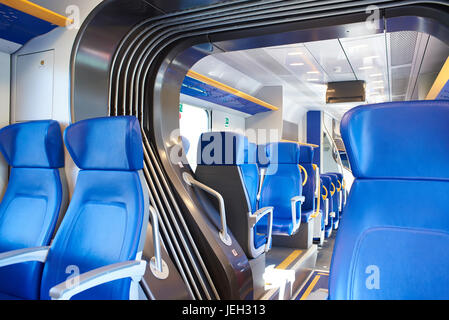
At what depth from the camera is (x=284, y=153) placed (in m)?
4.44

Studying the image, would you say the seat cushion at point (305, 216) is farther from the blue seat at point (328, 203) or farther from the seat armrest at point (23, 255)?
the seat armrest at point (23, 255)

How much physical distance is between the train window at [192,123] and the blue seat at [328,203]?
216 centimetres

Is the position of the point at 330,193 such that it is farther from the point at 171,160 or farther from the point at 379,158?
the point at 379,158

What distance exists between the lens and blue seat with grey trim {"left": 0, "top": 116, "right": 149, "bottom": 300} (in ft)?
5.29

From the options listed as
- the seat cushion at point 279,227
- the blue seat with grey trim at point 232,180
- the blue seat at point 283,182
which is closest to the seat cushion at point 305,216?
the blue seat at point 283,182

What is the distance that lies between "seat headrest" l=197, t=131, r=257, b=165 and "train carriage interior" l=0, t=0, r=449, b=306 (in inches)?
0.7

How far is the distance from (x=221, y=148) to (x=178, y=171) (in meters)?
0.46

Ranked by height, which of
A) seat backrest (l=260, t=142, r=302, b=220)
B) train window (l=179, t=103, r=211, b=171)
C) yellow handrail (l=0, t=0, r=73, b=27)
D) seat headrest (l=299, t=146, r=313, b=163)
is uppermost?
yellow handrail (l=0, t=0, r=73, b=27)

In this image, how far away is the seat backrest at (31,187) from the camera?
85.7 inches

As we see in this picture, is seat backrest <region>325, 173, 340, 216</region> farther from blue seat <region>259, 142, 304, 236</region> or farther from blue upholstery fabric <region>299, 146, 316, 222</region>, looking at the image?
blue seat <region>259, 142, 304, 236</region>

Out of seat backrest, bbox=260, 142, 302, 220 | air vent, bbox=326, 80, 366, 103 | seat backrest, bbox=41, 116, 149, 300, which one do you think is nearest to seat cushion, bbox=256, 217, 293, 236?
seat backrest, bbox=260, 142, 302, 220

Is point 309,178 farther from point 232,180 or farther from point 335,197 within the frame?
point 232,180

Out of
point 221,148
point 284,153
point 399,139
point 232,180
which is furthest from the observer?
point 284,153

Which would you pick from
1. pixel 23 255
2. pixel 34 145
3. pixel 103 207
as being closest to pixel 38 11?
pixel 34 145
